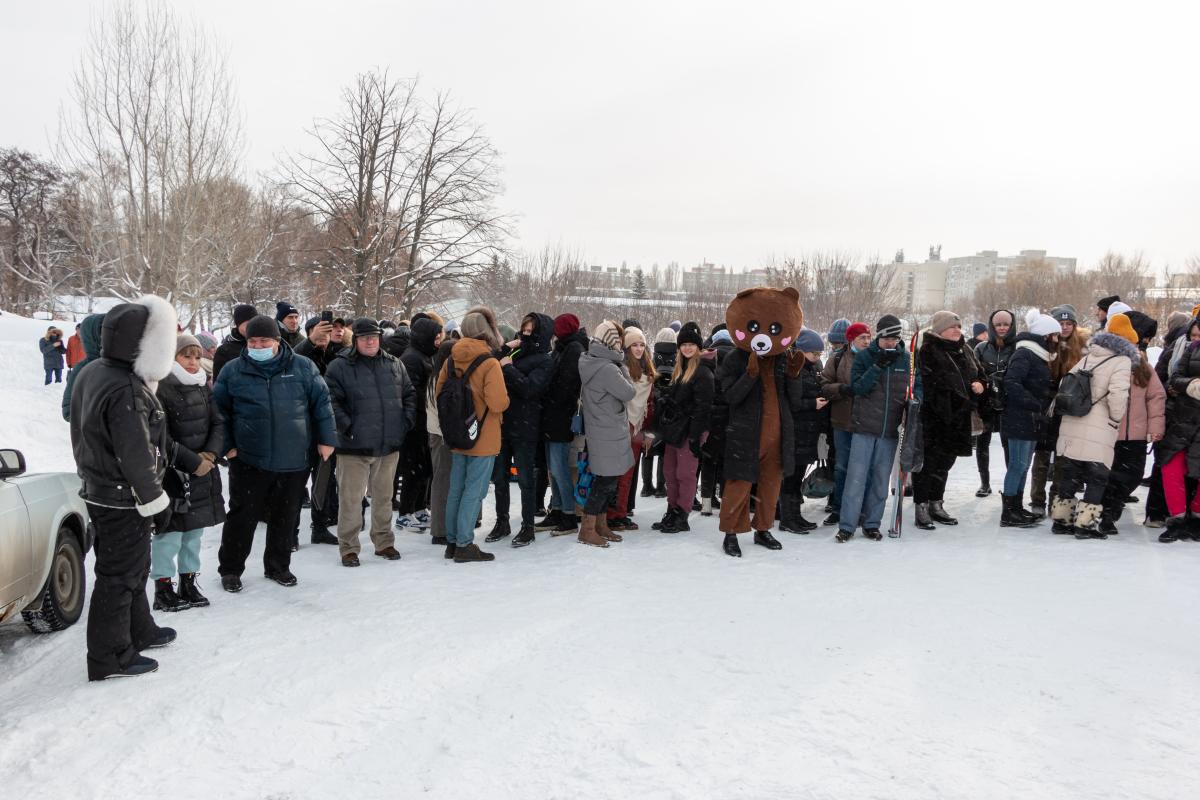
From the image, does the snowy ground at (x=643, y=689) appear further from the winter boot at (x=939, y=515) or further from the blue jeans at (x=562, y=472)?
the winter boot at (x=939, y=515)

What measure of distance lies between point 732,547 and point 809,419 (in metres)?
1.85

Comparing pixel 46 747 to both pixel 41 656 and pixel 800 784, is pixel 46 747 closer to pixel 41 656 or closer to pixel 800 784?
pixel 41 656

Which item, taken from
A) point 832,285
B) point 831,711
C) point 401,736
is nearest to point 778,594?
point 831,711

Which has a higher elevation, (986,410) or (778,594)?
(986,410)

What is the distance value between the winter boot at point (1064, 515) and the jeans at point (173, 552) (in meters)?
7.57

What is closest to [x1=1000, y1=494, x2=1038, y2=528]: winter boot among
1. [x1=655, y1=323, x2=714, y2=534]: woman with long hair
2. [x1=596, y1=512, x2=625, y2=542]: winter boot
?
[x1=655, y1=323, x2=714, y2=534]: woman with long hair

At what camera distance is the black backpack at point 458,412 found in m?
5.88

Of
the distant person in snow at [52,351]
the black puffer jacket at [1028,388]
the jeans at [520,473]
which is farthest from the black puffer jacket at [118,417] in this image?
the distant person in snow at [52,351]

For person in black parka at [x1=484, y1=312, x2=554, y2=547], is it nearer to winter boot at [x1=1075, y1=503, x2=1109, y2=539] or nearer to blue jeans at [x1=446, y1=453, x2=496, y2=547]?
blue jeans at [x1=446, y1=453, x2=496, y2=547]

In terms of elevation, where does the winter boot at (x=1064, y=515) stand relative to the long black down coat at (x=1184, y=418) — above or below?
below

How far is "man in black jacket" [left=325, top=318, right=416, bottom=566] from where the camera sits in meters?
5.88

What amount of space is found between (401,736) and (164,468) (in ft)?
7.19

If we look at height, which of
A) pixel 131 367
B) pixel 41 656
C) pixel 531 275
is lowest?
pixel 41 656

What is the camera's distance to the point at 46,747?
3213 mm
